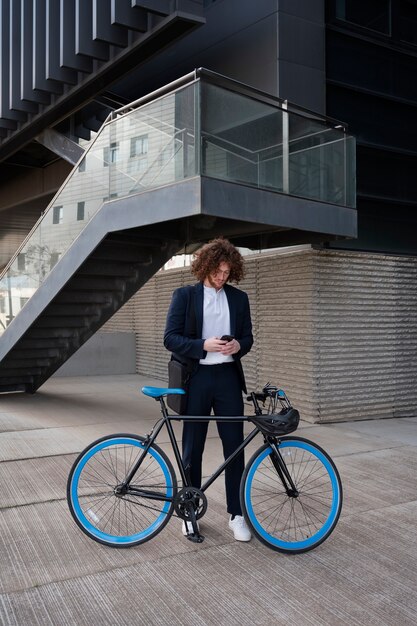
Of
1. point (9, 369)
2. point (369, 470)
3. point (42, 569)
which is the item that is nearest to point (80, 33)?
point (9, 369)

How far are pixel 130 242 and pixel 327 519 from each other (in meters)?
4.93

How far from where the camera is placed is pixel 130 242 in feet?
25.6

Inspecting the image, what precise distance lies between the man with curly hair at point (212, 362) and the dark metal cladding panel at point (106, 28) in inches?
249

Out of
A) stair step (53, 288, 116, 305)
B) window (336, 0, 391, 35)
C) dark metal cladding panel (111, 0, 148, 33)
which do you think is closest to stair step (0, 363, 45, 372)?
stair step (53, 288, 116, 305)

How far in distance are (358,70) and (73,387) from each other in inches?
297

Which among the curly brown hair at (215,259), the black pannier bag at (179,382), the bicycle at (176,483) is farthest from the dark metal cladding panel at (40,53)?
the bicycle at (176,483)

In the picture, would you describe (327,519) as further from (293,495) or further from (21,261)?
(21,261)

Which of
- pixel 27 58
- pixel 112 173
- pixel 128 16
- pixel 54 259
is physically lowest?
pixel 54 259

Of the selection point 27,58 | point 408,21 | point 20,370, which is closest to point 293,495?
point 20,370

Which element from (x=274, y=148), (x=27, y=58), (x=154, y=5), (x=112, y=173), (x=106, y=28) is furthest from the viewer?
(x=27, y=58)

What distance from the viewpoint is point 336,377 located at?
845 cm

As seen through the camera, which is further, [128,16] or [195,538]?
[128,16]

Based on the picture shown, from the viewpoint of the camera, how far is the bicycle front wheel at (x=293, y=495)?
365 centimetres

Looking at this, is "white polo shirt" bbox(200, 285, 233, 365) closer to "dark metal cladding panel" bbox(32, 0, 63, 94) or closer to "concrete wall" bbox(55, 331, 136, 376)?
"dark metal cladding panel" bbox(32, 0, 63, 94)
